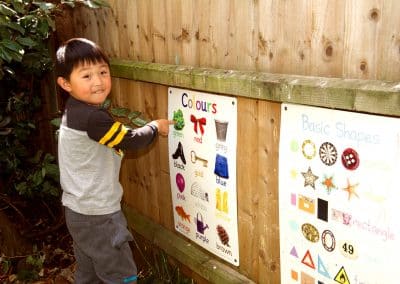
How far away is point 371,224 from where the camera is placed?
185cm

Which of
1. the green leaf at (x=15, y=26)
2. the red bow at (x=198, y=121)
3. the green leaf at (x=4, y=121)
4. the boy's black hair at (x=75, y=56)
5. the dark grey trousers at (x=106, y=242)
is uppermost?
the green leaf at (x=15, y=26)

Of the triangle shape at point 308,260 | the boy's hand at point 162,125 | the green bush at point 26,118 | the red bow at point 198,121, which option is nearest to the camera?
the triangle shape at point 308,260

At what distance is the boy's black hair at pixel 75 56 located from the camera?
8.61 ft

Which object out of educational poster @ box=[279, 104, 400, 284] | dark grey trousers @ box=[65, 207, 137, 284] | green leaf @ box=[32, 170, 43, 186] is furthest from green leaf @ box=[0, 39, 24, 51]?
educational poster @ box=[279, 104, 400, 284]

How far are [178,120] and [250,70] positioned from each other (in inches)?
28.6

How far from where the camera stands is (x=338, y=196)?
1.96m

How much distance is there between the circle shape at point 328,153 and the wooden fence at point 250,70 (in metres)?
0.18

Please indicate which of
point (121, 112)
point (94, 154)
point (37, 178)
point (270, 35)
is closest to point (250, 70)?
point (270, 35)

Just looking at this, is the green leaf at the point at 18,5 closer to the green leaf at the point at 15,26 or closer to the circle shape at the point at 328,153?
the green leaf at the point at 15,26

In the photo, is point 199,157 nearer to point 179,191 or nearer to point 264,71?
point 179,191

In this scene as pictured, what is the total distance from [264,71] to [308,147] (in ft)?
1.37

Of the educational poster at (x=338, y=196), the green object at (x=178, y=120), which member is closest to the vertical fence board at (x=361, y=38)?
the educational poster at (x=338, y=196)

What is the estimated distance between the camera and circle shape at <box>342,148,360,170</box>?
184 centimetres

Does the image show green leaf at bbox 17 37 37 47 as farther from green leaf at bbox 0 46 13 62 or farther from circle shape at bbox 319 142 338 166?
circle shape at bbox 319 142 338 166
